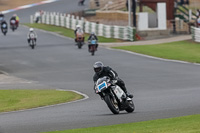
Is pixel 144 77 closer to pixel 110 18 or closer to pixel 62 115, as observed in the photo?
pixel 62 115

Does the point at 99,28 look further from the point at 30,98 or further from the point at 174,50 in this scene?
the point at 30,98

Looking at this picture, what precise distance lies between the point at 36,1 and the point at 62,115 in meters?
65.7

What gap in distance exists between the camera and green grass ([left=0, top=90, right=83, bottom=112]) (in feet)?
68.6

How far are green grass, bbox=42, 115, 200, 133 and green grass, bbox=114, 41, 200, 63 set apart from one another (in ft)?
67.1

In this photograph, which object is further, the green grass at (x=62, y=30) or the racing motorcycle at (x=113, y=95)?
the green grass at (x=62, y=30)

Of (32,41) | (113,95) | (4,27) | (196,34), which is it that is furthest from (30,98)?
(4,27)

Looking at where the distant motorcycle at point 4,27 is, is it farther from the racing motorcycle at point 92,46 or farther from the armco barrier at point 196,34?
the racing motorcycle at point 92,46

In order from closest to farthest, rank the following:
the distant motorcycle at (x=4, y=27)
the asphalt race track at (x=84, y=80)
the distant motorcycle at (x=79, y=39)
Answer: the asphalt race track at (x=84, y=80)
the distant motorcycle at (x=79, y=39)
the distant motorcycle at (x=4, y=27)

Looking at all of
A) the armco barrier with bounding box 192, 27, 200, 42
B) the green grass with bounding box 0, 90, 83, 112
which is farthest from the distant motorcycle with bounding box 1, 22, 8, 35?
the green grass with bounding box 0, 90, 83, 112

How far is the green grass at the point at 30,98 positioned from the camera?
20.9 meters

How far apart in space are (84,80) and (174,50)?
1301 cm

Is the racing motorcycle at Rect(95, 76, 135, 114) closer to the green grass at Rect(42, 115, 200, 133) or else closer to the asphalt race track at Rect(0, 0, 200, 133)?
the asphalt race track at Rect(0, 0, 200, 133)

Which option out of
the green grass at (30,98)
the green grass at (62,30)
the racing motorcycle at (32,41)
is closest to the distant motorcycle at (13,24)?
the green grass at (62,30)

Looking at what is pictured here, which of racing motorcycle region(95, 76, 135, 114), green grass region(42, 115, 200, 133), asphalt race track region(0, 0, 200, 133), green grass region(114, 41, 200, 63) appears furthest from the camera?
green grass region(114, 41, 200, 63)
